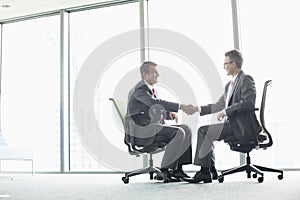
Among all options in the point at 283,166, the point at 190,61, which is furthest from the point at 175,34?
the point at 283,166

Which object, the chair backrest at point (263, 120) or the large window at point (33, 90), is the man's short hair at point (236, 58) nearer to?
the chair backrest at point (263, 120)

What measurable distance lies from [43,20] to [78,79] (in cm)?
122

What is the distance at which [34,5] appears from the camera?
17.4ft

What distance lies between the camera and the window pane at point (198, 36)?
4.41m

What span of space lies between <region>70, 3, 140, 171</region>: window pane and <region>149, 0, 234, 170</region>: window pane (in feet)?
1.18

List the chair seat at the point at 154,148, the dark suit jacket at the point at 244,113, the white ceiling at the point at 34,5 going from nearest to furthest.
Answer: the dark suit jacket at the point at 244,113 < the chair seat at the point at 154,148 < the white ceiling at the point at 34,5

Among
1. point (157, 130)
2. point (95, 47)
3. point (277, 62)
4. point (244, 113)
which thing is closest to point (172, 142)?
point (157, 130)

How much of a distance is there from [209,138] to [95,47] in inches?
113

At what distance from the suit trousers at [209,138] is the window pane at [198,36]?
4.04ft

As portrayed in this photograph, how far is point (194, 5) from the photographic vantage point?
4809mm

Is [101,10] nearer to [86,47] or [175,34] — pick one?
[86,47]

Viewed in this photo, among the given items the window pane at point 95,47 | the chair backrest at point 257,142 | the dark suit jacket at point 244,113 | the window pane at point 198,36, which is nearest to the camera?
the dark suit jacket at point 244,113

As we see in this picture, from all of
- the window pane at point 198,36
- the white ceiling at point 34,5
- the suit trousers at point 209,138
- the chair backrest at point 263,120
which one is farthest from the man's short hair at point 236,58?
the white ceiling at point 34,5

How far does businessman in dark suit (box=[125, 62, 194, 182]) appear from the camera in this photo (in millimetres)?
3012
